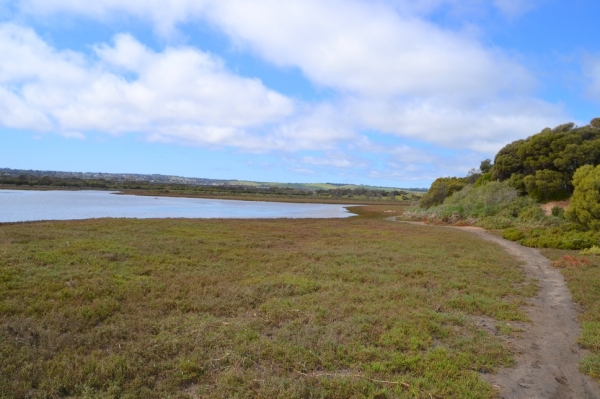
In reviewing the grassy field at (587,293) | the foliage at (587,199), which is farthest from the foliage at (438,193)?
the grassy field at (587,293)

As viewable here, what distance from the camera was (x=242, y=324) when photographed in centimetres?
700

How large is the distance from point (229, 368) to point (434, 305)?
5.20 metres

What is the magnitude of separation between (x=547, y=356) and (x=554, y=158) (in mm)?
30566

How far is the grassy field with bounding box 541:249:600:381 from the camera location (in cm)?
589

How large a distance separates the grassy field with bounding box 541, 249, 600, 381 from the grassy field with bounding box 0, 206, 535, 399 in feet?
3.57

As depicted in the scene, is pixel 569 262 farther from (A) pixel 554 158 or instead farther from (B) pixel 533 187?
(B) pixel 533 187

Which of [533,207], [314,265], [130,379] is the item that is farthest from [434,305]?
[533,207]

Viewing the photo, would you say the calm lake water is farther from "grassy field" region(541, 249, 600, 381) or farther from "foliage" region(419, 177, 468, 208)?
"grassy field" region(541, 249, 600, 381)

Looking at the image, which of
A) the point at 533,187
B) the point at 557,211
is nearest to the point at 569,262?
the point at 557,211

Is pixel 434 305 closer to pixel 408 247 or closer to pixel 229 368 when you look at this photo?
pixel 229 368

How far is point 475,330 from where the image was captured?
717 cm

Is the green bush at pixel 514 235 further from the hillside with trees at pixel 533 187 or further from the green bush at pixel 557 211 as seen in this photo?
the green bush at pixel 557 211

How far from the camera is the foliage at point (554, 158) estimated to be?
29.3m

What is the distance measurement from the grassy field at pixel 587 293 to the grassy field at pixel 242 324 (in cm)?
109
